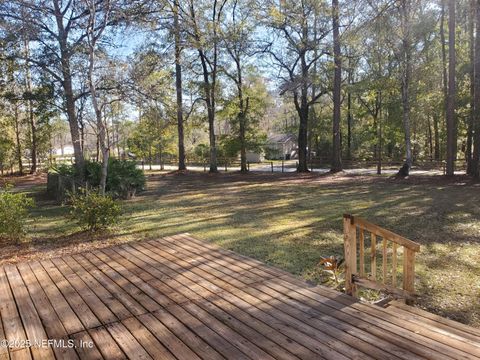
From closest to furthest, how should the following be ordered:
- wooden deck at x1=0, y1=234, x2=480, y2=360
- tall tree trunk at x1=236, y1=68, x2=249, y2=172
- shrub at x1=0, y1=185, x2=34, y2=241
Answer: wooden deck at x1=0, y1=234, x2=480, y2=360 → shrub at x1=0, y1=185, x2=34, y2=241 → tall tree trunk at x1=236, y1=68, x2=249, y2=172

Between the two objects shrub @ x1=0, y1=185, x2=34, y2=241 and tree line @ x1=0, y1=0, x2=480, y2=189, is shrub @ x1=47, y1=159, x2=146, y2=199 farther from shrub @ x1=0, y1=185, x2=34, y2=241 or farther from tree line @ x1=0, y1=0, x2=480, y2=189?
shrub @ x1=0, y1=185, x2=34, y2=241

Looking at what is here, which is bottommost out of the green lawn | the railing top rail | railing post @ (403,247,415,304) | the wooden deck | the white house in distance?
the green lawn

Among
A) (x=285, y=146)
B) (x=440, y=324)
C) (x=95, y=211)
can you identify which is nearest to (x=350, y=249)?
(x=440, y=324)

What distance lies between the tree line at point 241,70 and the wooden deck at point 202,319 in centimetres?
456

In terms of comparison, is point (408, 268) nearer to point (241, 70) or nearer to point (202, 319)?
point (202, 319)

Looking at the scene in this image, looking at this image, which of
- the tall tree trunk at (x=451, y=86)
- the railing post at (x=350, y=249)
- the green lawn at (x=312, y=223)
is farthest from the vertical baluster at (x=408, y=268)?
the tall tree trunk at (x=451, y=86)

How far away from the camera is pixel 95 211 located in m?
6.98

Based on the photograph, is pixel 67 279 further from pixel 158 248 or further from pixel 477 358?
pixel 477 358

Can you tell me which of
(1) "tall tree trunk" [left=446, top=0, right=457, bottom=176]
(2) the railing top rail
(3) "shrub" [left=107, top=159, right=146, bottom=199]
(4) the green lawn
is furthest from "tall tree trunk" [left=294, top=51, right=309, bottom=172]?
(2) the railing top rail

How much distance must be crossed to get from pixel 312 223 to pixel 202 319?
209 inches

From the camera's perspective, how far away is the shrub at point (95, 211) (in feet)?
22.8

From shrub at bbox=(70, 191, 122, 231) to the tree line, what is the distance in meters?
1.29

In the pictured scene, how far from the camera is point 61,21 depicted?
39.0 ft

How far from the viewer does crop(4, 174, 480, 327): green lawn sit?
4816mm
